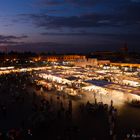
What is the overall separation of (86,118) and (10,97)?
5.62 meters

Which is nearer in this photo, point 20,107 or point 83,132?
point 83,132

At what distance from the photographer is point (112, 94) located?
14109 mm

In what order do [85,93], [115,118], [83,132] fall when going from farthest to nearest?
1. [85,93]
2. [115,118]
3. [83,132]

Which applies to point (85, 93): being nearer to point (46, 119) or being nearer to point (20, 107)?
point (20, 107)

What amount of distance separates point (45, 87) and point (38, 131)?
8.76m

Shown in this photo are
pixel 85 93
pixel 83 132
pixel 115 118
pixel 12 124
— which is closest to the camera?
pixel 83 132

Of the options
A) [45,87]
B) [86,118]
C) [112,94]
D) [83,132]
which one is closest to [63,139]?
[83,132]

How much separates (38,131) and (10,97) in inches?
238

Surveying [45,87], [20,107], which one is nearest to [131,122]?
[20,107]

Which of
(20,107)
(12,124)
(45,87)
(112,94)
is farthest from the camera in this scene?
(45,87)

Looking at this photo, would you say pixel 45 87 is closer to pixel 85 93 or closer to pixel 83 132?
pixel 85 93

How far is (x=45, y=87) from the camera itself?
17547mm

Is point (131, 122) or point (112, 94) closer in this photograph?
point (131, 122)

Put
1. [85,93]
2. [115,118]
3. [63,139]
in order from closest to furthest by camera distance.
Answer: [63,139] → [115,118] → [85,93]
